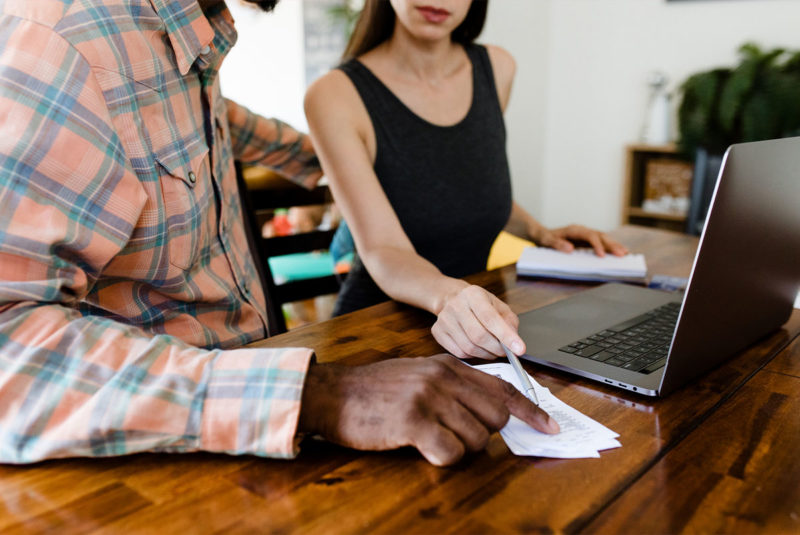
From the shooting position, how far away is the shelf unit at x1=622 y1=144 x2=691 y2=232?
3.44 meters

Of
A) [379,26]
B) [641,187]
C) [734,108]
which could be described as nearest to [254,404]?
[379,26]

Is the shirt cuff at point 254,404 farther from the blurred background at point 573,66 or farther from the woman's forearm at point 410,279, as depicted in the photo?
the blurred background at point 573,66

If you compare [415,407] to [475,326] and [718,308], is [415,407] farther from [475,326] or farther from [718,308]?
[718,308]

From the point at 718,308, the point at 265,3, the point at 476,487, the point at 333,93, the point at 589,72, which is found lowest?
the point at 476,487

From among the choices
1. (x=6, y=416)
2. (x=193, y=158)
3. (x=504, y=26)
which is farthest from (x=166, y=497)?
(x=504, y=26)

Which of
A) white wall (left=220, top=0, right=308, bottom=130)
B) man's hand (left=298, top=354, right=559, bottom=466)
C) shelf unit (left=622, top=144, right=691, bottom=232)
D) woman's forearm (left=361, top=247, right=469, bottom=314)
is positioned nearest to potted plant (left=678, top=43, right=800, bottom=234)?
shelf unit (left=622, top=144, right=691, bottom=232)

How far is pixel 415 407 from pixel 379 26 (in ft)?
3.72

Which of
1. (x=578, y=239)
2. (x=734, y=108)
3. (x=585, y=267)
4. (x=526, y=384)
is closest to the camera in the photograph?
(x=526, y=384)

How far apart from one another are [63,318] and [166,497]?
206 mm

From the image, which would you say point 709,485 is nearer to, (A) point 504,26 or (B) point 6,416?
(B) point 6,416

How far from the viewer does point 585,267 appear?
1.20m

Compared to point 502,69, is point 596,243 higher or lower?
lower

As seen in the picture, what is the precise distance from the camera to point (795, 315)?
38.9 inches

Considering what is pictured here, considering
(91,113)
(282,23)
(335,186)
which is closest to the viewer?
(91,113)
